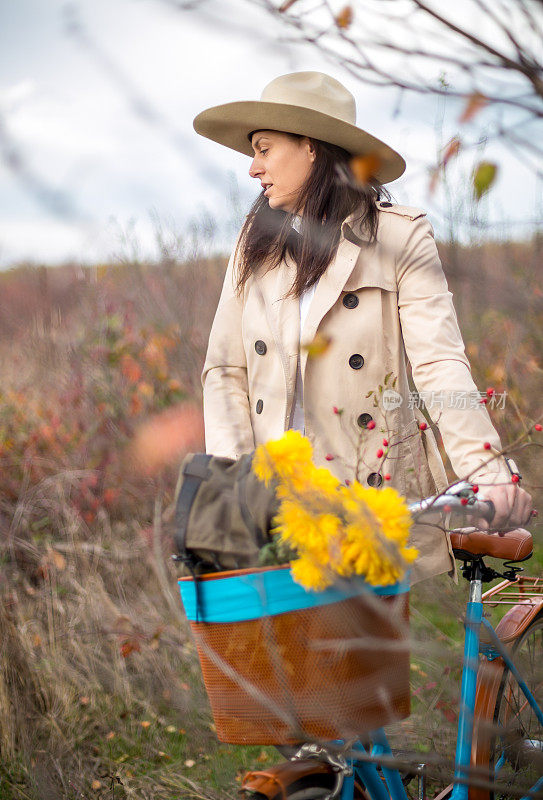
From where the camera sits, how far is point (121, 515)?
5125 millimetres

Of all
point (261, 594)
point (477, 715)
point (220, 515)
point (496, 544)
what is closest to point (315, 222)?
point (496, 544)

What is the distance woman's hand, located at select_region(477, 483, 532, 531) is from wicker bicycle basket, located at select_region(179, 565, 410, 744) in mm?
286

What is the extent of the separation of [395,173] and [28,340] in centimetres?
487

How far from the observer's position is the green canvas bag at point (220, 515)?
1.25m

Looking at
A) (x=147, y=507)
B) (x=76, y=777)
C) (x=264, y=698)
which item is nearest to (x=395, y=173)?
(x=264, y=698)

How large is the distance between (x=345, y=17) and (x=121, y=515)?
14.8 feet

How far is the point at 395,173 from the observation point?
91.2 inches

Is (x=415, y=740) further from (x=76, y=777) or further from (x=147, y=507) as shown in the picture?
(x=147, y=507)

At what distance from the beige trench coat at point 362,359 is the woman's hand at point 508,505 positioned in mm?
454

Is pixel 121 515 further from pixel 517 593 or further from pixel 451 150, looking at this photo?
pixel 451 150

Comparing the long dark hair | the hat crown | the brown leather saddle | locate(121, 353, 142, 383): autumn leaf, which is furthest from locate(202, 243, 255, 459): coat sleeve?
locate(121, 353, 142, 383): autumn leaf

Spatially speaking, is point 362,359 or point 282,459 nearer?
point 282,459

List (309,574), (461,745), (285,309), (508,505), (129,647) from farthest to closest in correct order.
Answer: (129,647) → (285,309) → (461,745) → (508,505) → (309,574)

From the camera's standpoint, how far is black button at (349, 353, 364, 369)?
2.12 meters
